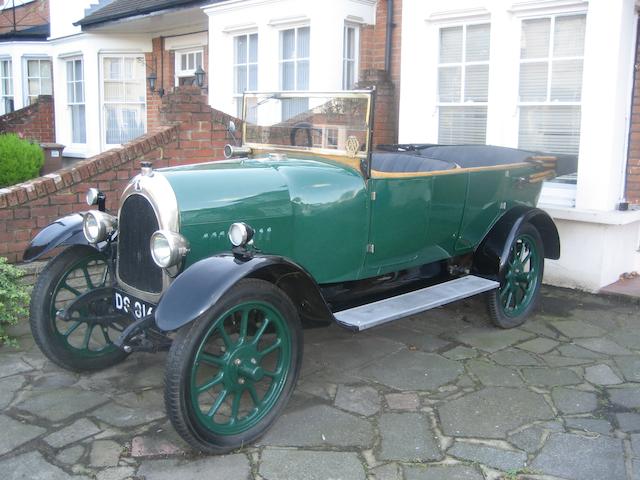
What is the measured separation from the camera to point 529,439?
327 cm

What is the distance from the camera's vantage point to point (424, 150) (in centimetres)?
585

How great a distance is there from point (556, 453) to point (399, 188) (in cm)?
177

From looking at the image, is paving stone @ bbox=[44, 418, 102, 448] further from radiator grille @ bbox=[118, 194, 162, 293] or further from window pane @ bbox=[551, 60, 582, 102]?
window pane @ bbox=[551, 60, 582, 102]

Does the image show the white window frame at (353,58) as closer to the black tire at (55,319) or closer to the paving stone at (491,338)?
the paving stone at (491,338)

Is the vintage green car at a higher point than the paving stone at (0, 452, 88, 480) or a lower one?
higher

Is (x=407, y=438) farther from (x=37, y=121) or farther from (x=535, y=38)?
(x=37, y=121)

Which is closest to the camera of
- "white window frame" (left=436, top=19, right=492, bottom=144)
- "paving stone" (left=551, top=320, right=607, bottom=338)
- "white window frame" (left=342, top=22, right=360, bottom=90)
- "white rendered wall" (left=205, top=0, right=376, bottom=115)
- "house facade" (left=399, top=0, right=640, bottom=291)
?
"paving stone" (left=551, top=320, right=607, bottom=338)

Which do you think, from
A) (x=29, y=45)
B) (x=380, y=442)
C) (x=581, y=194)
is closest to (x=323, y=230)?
(x=380, y=442)

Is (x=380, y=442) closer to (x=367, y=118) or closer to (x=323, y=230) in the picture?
(x=323, y=230)

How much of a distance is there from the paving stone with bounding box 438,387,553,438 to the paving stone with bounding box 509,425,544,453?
0.19 ft

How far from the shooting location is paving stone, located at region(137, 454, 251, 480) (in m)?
2.89

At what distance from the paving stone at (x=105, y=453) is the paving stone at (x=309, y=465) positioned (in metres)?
0.68

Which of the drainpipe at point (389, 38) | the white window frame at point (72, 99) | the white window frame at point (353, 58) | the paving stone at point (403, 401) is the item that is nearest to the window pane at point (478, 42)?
the drainpipe at point (389, 38)

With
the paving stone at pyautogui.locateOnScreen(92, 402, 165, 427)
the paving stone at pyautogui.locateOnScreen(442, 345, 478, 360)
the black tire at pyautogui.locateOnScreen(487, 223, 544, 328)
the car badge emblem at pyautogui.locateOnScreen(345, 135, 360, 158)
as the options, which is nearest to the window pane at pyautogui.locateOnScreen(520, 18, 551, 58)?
the black tire at pyautogui.locateOnScreen(487, 223, 544, 328)
